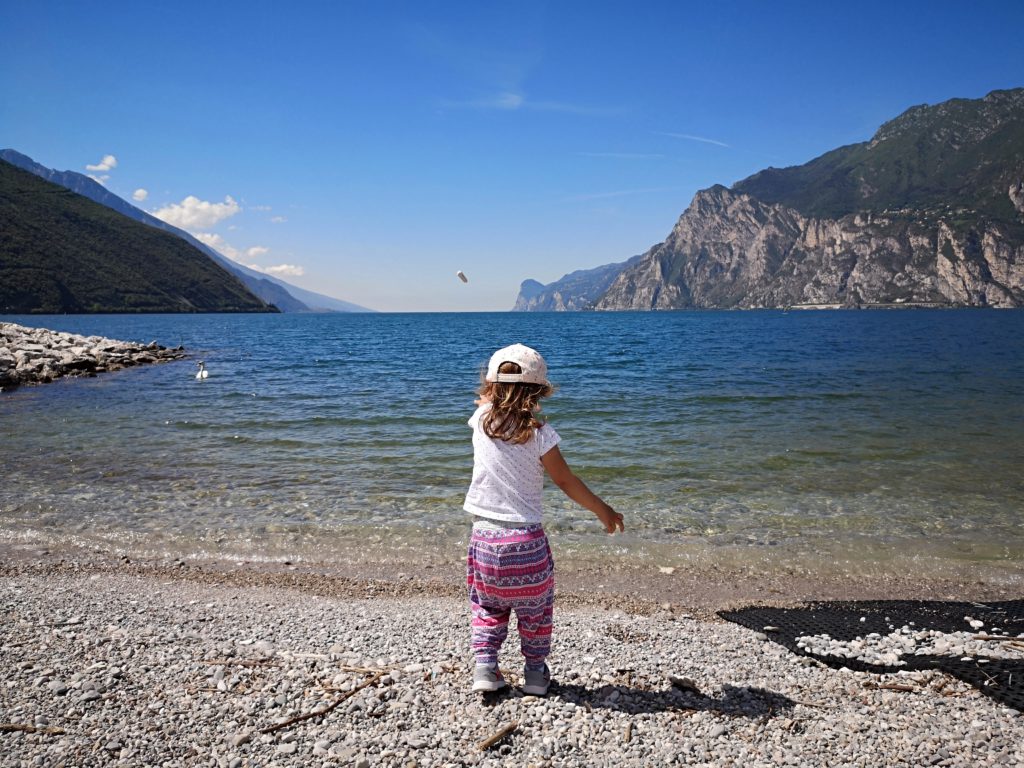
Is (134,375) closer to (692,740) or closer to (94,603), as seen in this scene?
(94,603)

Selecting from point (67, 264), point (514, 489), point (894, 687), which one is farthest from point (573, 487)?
point (67, 264)

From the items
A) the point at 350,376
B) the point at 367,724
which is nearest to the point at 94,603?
the point at 367,724

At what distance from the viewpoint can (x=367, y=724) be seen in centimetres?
405

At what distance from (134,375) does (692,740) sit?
35833 millimetres

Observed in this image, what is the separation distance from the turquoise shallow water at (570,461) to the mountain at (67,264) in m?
147

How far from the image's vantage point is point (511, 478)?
13.5 feet

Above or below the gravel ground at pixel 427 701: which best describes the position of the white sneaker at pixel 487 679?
above

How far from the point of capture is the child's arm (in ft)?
13.6

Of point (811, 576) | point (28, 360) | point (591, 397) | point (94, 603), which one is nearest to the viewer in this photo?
point (94, 603)

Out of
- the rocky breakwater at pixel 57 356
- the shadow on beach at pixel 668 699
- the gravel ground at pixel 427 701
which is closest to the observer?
the gravel ground at pixel 427 701

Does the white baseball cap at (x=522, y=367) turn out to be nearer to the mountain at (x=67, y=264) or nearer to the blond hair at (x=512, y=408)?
the blond hair at (x=512, y=408)

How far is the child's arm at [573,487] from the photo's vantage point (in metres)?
4.15

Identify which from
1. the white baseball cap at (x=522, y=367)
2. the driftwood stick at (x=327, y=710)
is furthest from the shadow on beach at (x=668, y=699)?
the white baseball cap at (x=522, y=367)

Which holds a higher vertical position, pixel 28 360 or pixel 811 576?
pixel 28 360
